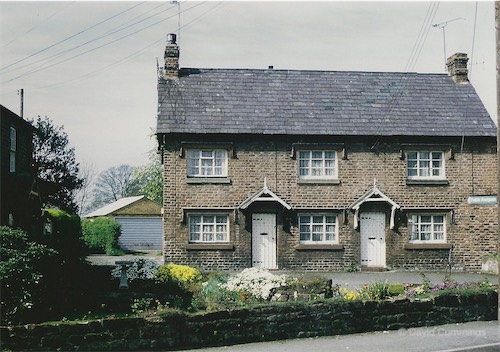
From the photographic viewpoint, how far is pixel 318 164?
25.3m

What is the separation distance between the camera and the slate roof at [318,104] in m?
25.1

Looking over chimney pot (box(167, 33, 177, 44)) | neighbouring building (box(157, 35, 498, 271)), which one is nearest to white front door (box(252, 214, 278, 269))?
neighbouring building (box(157, 35, 498, 271))

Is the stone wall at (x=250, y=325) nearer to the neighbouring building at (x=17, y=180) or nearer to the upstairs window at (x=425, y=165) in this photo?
the neighbouring building at (x=17, y=180)

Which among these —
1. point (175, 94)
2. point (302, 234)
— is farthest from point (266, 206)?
point (175, 94)

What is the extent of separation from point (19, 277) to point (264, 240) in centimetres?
1410

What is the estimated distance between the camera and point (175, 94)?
2589 cm

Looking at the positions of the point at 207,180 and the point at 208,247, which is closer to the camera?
the point at 208,247

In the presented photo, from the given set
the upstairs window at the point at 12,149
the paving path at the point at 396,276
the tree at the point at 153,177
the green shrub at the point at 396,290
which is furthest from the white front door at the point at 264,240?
the tree at the point at 153,177

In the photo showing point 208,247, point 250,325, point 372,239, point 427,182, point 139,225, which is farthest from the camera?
point 139,225

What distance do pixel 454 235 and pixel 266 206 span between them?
8.20 meters

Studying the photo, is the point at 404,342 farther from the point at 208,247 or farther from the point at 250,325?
the point at 208,247

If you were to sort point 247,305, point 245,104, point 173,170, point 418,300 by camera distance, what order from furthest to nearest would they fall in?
point 245,104 < point 173,170 < point 418,300 < point 247,305

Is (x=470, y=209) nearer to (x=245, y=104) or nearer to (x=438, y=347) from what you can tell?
(x=245, y=104)

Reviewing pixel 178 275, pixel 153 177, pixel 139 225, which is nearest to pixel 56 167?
pixel 139 225
